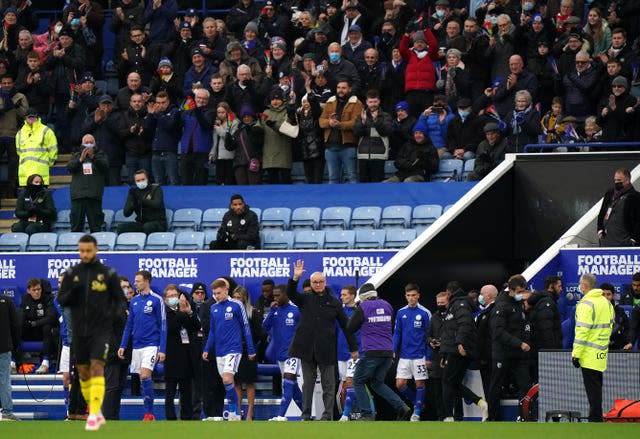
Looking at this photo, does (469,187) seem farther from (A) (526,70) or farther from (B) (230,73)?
(B) (230,73)

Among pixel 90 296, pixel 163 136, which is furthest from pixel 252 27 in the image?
pixel 90 296

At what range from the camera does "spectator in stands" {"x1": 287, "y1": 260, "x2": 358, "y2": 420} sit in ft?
59.6

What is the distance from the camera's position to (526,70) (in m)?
23.6

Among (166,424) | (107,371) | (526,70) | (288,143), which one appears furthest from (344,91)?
(166,424)

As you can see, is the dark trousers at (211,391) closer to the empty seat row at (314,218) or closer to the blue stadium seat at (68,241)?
the empty seat row at (314,218)

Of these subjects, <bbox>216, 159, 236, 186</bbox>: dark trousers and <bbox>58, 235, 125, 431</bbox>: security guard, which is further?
<bbox>216, 159, 236, 186</bbox>: dark trousers

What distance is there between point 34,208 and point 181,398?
6015 millimetres

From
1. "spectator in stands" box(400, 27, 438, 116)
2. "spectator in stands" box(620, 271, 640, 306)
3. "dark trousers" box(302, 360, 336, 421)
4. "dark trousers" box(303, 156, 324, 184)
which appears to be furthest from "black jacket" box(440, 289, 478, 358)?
"spectator in stands" box(400, 27, 438, 116)

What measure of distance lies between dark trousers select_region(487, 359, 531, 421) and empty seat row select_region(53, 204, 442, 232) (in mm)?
4197

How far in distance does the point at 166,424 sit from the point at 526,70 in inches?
410

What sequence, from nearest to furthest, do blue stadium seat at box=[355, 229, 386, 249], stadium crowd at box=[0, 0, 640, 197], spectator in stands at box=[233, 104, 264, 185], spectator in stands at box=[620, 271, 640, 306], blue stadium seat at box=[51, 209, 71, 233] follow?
spectator in stands at box=[620, 271, 640, 306]
blue stadium seat at box=[355, 229, 386, 249]
stadium crowd at box=[0, 0, 640, 197]
spectator in stands at box=[233, 104, 264, 185]
blue stadium seat at box=[51, 209, 71, 233]

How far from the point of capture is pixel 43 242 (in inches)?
928

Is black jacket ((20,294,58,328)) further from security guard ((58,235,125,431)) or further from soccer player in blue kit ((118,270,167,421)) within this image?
security guard ((58,235,125,431))

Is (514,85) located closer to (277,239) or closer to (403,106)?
(403,106)
